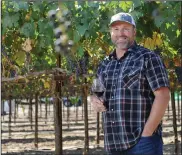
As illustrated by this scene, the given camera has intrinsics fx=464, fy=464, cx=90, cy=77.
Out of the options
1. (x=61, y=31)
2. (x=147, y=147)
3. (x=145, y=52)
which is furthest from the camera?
(x=61, y=31)

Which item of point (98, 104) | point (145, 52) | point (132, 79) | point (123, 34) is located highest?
point (123, 34)

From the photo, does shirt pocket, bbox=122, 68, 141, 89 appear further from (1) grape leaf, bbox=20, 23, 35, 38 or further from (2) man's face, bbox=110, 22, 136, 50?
(1) grape leaf, bbox=20, 23, 35, 38

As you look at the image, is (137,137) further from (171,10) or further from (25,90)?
(25,90)

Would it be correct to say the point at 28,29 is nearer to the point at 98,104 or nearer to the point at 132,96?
the point at 98,104

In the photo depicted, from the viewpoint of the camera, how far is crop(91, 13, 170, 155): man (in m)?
2.54

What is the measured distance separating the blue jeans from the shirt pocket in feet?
0.97

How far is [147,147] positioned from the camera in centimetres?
255

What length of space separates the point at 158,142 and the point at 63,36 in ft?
4.22

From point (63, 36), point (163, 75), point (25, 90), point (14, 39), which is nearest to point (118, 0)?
point (63, 36)

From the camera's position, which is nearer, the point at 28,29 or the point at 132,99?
the point at 132,99

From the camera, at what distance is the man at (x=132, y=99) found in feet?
8.34

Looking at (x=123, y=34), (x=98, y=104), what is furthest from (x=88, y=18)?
(x=98, y=104)

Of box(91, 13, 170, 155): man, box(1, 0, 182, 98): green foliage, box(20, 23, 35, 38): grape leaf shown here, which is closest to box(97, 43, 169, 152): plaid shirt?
box(91, 13, 170, 155): man

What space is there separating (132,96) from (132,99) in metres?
0.02
